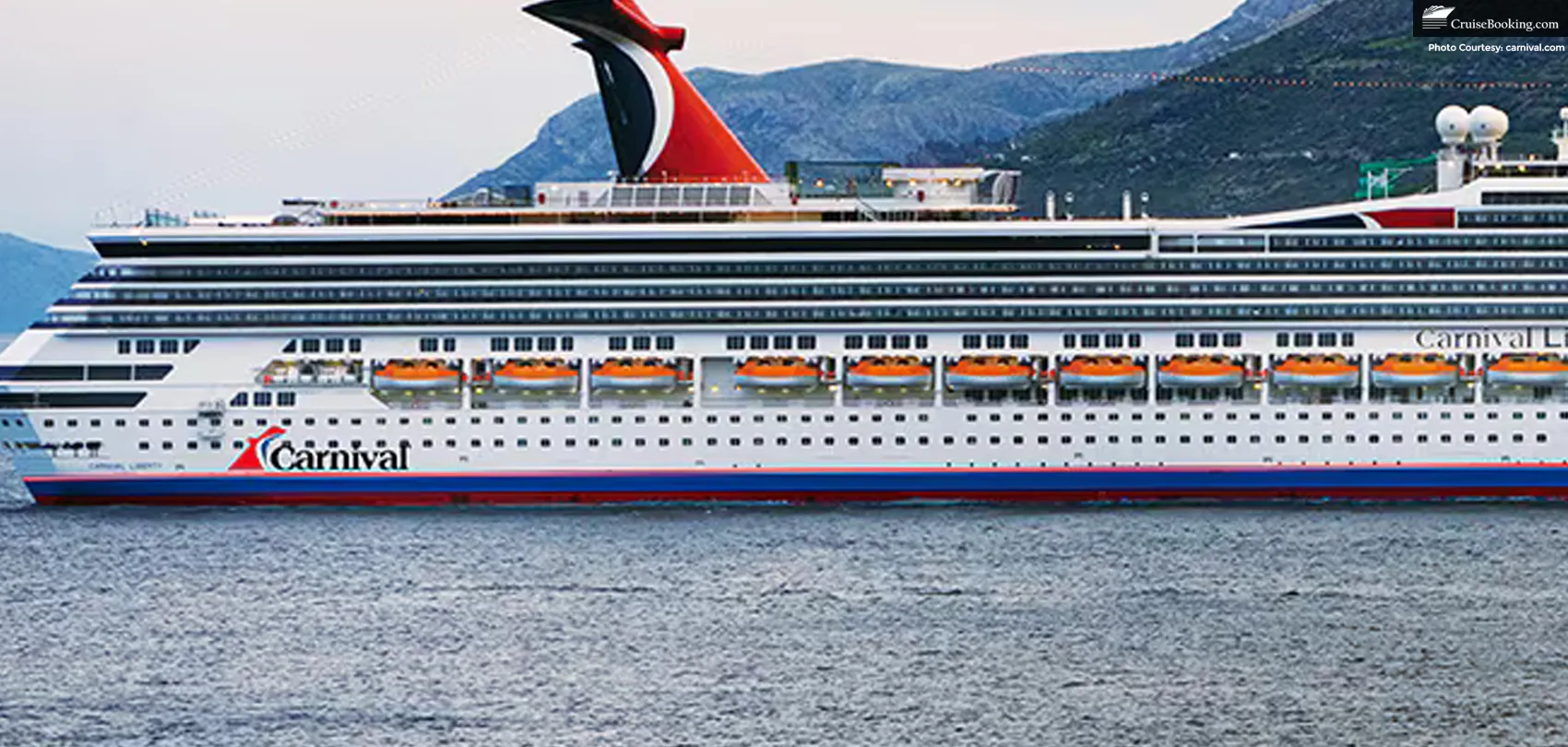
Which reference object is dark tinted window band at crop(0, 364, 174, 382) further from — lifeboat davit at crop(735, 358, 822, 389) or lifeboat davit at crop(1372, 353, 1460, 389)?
lifeboat davit at crop(1372, 353, 1460, 389)

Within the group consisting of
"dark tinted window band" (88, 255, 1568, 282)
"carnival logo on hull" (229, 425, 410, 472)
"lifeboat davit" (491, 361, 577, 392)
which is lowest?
"carnival logo on hull" (229, 425, 410, 472)

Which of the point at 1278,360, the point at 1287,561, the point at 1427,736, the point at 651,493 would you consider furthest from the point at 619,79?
the point at 1427,736

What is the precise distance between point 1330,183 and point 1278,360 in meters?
88.8

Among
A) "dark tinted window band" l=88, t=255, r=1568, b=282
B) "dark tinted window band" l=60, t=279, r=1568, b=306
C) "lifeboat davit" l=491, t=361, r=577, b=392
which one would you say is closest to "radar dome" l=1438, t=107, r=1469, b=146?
"dark tinted window band" l=88, t=255, r=1568, b=282

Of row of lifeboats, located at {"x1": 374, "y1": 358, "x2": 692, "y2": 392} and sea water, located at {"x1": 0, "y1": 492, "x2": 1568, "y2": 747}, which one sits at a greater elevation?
row of lifeboats, located at {"x1": 374, "y1": 358, "x2": 692, "y2": 392}

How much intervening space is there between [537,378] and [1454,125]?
72.8 feet

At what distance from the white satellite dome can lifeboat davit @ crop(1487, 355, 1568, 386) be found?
5.68 metres

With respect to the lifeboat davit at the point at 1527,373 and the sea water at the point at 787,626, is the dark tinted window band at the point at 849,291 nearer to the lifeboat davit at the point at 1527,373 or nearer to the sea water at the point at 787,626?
the lifeboat davit at the point at 1527,373

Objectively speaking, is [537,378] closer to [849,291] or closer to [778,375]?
[778,375]

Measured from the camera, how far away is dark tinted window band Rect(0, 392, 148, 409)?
59469 millimetres

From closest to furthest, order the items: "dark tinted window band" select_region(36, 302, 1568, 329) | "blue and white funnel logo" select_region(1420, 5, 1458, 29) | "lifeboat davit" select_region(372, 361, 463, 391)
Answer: "lifeboat davit" select_region(372, 361, 463, 391) → "dark tinted window band" select_region(36, 302, 1568, 329) → "blue and white funnel logo" select_region(1420, 5, 1458, 29)

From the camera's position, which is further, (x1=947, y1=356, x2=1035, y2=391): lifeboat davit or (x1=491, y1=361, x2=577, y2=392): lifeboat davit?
(x1=491, y1=361, x2=577, y2=392): lifeboat davit

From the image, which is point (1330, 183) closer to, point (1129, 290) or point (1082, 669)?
point (1129, 290)

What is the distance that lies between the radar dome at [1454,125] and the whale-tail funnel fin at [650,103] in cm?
1690
